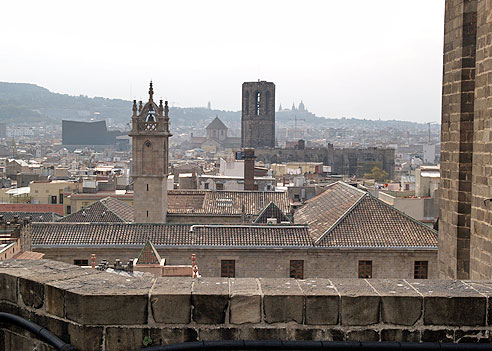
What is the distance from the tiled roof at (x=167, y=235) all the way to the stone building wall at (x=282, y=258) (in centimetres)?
27

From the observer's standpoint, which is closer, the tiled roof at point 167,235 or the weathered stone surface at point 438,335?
the weathered stone surface at point 438,335

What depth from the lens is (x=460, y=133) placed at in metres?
8.65

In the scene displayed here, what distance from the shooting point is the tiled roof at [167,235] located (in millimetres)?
25516

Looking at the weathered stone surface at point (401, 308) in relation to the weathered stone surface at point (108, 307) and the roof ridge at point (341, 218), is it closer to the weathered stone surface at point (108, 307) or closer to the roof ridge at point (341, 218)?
the weathered stone surface at point (108, 307)

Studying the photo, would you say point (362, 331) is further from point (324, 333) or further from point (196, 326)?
point (196, 326)

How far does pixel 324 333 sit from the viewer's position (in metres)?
4.23

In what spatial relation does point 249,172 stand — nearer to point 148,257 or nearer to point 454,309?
point 148,257

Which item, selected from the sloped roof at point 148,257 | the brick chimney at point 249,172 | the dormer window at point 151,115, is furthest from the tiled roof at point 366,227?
the brick chimney at point 249,172

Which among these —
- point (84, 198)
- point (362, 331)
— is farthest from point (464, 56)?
point (84, 198)

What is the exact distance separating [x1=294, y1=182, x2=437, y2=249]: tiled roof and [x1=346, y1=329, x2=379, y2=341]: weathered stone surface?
21.0 meters

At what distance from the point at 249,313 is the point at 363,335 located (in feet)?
2.35

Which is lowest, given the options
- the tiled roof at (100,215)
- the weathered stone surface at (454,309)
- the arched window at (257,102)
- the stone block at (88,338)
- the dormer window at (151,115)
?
the tiled roof at (100,215)

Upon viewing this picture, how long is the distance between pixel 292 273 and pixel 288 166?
201 feet

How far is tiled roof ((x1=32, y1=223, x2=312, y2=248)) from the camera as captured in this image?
25.5 meters
